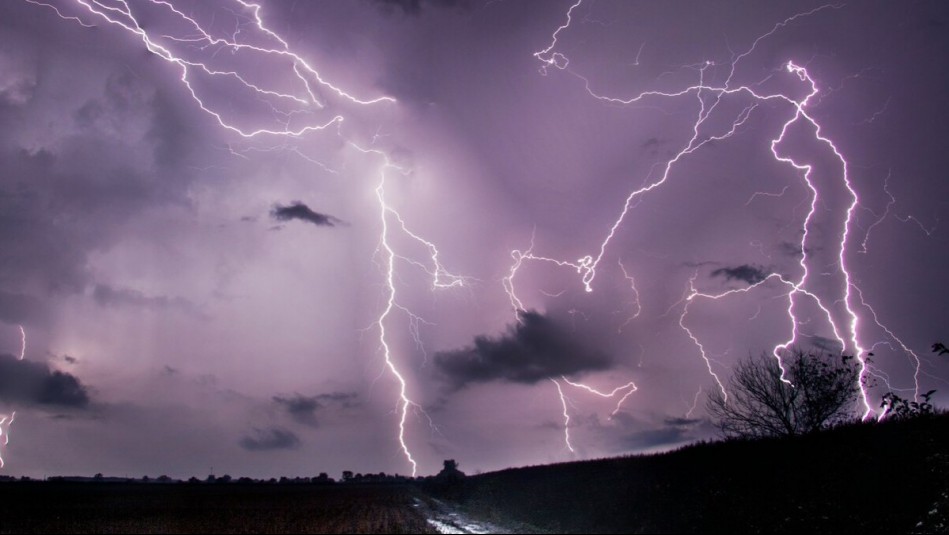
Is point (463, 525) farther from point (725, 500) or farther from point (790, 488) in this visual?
point (790, 488)

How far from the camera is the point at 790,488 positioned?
12977 millimetres

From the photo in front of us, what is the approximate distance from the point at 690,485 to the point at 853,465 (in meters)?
4.08

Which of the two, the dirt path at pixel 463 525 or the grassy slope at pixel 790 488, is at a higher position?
the grassy slope at pixel 790 488

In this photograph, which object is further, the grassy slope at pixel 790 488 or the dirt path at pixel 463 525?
the dirt path at pixel 463 525

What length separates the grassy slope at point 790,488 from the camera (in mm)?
11703

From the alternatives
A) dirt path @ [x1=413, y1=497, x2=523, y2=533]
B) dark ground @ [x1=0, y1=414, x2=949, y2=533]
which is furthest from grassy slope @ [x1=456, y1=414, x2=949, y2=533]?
dirt path @ [x1=413, y1=497, x2=523, y2=533]

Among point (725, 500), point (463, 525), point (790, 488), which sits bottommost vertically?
point (463, 525)

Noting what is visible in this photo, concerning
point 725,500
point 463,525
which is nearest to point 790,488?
point 725,500

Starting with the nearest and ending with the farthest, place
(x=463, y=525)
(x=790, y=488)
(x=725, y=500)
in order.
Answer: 1. (x=790, y=488)
2. (x=725, y=500)
3. (x=463, y=525)

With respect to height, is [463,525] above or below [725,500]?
below

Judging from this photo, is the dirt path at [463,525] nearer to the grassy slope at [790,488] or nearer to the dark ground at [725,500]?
the dark ground at [725,500]

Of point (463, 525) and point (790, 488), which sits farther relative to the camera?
point (463, 525)

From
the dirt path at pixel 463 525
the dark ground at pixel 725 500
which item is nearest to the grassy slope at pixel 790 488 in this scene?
the dark ground at pixel 725 500

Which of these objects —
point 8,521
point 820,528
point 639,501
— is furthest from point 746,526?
point 8,521
